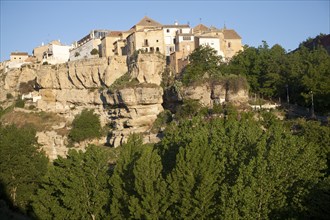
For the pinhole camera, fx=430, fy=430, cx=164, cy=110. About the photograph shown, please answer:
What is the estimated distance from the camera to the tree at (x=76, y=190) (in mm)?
20031

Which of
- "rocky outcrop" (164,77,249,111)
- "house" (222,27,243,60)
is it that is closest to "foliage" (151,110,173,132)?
"rocky outcrop" (164,77,249,111)

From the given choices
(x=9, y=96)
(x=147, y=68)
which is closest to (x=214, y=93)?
(x=147, y=68)

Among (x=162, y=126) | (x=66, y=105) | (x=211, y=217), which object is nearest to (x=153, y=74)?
(x=162, y=126)

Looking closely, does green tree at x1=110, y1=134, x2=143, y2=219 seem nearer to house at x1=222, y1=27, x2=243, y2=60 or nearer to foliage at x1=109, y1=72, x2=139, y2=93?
foliage at x1=109, y1=72, x2=139, y2=93

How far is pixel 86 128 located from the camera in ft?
139

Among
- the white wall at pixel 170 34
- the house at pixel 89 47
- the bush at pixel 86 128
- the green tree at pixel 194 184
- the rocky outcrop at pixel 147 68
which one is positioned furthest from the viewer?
the house at pixel 89 47

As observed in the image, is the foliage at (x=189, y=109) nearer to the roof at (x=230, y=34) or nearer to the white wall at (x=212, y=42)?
the white wall at (x=212, y=42)

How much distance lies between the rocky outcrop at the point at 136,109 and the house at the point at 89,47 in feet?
47.9

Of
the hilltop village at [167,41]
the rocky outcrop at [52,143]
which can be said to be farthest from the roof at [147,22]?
the rocky outcrop at [52,143]

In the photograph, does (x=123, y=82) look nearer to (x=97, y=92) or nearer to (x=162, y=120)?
(x=162, y=120)

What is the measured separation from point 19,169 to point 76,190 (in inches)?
323

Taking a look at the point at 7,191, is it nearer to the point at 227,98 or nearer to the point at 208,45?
the point at 227,98

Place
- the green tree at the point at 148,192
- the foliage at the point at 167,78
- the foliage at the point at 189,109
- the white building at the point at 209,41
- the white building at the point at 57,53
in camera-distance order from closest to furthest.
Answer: the green tree at the point at 148,192, the foliage at the point at 189,109, the foliage at the point at 167,78, the white building at the point at 209,41, the white building at the point at 57,53

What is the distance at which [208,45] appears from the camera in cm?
4294
